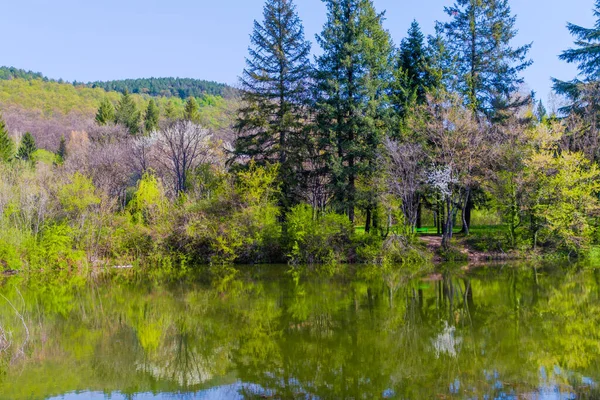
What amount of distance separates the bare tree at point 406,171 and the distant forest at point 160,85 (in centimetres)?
7858

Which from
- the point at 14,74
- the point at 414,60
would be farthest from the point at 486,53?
the point at 14,74

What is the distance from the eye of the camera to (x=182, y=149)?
43.0 m

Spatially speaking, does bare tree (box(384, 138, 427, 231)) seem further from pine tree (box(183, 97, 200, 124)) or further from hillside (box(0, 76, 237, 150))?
hillside (box(0, 76, 237, 150))

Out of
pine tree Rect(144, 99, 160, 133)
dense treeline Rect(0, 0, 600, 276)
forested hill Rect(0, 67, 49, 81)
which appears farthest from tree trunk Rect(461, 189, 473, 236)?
forested hill Rect(0, 67, 49, 81)

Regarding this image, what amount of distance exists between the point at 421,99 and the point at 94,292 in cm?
2237

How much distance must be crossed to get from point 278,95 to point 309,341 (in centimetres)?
2140

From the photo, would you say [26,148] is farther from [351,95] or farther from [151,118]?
[351,95]

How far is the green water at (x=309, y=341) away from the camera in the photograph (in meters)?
8.90

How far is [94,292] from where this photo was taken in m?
19.7

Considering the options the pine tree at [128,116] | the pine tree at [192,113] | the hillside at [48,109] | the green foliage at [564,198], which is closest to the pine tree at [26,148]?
A: the hillside at [48,109]

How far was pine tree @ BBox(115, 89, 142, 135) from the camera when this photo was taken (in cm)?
6078

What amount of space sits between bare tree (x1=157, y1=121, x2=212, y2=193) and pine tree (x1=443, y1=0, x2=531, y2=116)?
2276 centimetres

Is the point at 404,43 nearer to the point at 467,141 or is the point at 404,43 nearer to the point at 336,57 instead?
the point at 336,57

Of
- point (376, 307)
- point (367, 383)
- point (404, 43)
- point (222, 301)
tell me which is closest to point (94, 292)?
point (222, 301)
